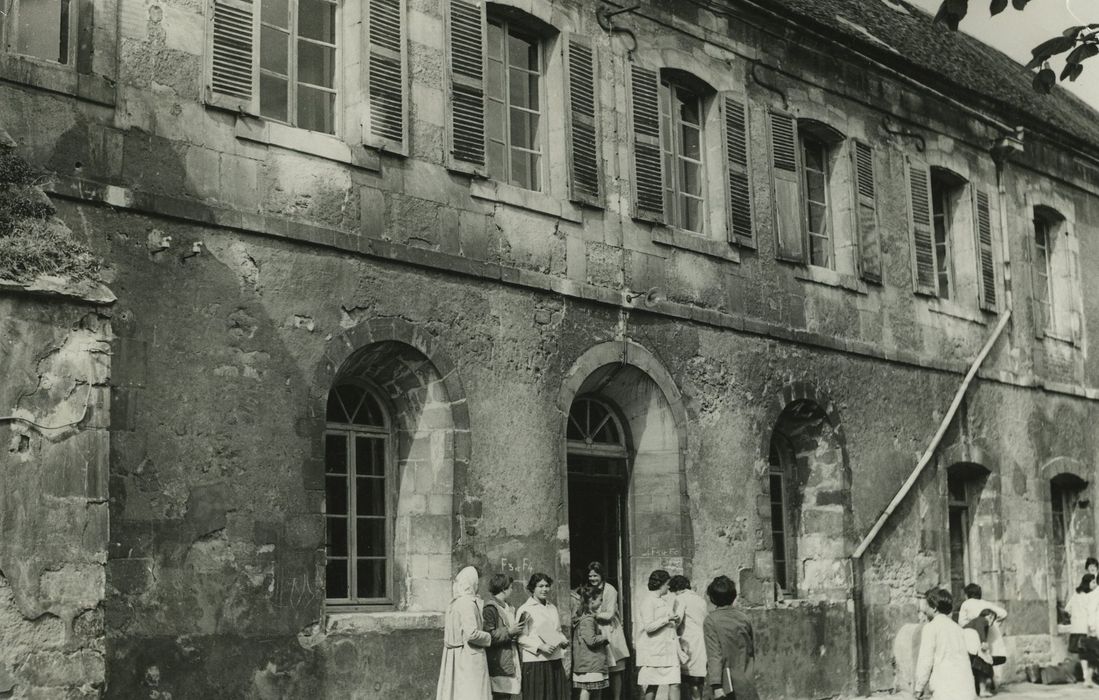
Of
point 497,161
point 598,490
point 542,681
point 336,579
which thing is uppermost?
point 497,161

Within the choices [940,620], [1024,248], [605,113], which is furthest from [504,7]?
[1024,248]

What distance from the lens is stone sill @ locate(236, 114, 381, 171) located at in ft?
33.6

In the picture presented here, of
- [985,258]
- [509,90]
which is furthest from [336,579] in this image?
[985,258]

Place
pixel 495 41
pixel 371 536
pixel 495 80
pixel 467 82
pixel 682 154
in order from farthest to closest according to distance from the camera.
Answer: pixel 682 154 → pixel 495 41 → pixel 495 80 → pixel 467 82 → pixel 371 536

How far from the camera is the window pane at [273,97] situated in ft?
34.7

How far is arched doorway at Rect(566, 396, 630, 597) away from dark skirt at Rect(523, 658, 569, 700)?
245 cm

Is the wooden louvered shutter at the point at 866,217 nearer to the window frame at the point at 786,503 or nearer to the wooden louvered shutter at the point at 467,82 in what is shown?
the window frame at the point at 786,503

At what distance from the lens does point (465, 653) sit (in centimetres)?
971

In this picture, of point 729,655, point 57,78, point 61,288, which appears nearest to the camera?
point 61,288

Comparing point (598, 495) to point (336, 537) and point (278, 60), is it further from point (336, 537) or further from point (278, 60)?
point (278, 60)

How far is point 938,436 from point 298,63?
956 cm

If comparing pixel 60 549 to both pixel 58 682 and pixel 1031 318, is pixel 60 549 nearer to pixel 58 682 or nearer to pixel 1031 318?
pixel 58 682

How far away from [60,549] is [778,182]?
10.1m

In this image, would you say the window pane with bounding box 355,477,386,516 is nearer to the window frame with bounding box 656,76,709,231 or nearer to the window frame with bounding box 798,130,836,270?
the window frame with bounding box 656,76,709,231
